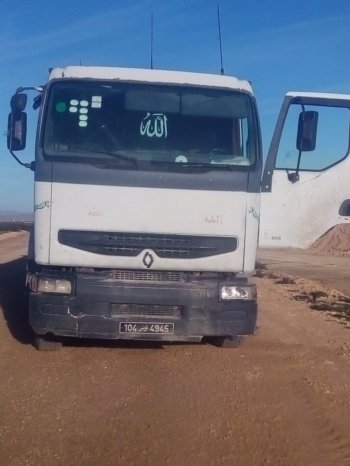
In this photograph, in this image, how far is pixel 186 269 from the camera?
7980 mm

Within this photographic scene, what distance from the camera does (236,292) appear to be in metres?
8.09

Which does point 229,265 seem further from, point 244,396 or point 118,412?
point 118,412

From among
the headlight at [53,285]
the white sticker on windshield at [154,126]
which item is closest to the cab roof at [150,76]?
the white sticker on windshield at [154,126]

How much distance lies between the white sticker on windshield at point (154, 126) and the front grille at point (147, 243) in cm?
110

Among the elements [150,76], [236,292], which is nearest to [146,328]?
[236,292]

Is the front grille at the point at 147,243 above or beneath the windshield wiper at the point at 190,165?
beneath

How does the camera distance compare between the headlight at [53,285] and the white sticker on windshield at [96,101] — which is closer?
the headlight at [53,285]

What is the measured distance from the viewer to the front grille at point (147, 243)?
25.8 ft

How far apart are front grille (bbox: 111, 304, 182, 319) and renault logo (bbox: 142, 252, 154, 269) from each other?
45 cm

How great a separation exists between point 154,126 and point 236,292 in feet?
6.65

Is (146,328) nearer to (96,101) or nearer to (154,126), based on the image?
(154,126)

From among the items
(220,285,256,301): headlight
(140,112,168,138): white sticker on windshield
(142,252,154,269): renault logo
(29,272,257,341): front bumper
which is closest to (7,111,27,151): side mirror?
(140,112,168,138): white sticker on windshield

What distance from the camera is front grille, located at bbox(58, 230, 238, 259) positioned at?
785cm

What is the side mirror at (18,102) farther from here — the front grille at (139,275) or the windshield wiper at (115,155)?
the front grille at (139,275)
